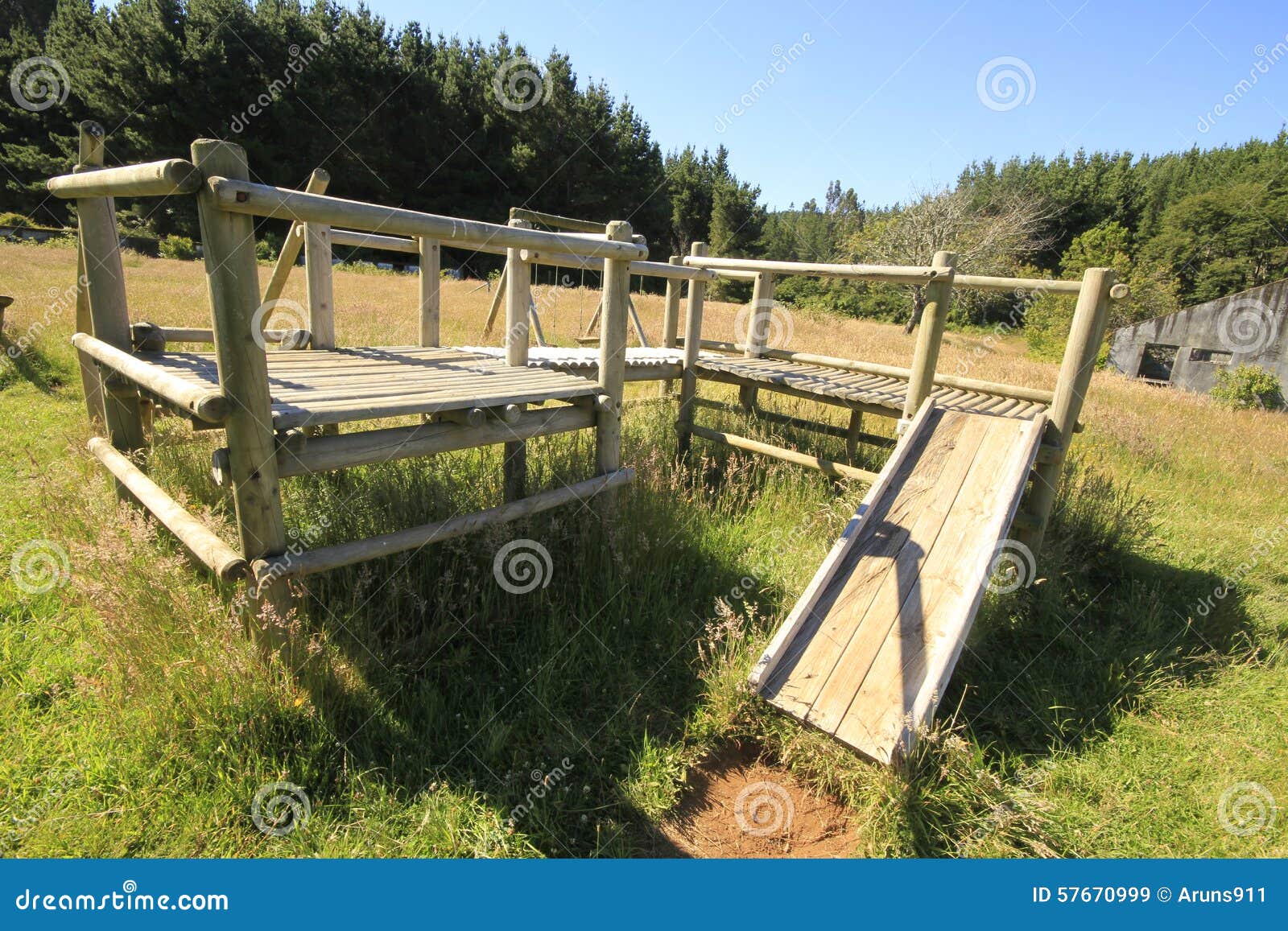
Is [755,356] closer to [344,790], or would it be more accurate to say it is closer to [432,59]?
[344,790]

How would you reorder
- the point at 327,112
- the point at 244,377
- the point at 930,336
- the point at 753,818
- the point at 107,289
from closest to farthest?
the point at 244,377, the point at 753,818, the point at 107,289, the point at 930,336, the point at 327,112

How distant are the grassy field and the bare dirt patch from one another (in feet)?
0.23

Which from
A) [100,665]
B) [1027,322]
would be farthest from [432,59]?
[100,665]

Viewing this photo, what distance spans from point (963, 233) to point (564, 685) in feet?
113

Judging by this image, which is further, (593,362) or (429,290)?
(593,362)

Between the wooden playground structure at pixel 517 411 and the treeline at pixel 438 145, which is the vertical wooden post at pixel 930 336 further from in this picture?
the treeline at pixel 438 145

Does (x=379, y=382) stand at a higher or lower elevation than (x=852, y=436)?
higher

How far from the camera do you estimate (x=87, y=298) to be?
3.36 m

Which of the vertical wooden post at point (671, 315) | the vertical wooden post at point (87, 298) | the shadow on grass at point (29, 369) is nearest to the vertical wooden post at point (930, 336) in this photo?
the vertical wooden post at point (671, 315)

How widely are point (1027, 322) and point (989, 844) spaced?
107 ft

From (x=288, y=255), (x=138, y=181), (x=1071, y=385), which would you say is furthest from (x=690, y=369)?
(x=138, y=181)

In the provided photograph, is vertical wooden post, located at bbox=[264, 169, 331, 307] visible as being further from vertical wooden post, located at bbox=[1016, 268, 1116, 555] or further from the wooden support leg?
vertical wooden post, located at bbox=[1016, 268, 1116, 555]

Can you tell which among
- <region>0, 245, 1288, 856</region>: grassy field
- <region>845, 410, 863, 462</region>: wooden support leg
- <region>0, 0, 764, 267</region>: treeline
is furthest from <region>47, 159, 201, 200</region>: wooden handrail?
<region>0, 0, 764, 267</region>: treeline

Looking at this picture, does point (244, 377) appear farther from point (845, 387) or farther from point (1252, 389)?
point (1252, 389)
